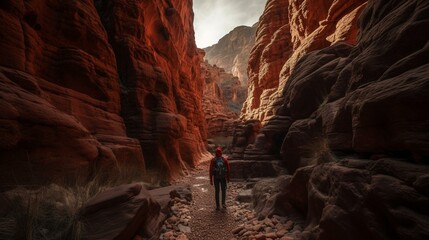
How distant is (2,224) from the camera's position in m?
4.05

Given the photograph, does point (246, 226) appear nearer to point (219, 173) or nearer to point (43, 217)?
point (219, 173)

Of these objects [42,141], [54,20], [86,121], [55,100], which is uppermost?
[54,20]

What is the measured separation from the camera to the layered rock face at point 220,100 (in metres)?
50.9

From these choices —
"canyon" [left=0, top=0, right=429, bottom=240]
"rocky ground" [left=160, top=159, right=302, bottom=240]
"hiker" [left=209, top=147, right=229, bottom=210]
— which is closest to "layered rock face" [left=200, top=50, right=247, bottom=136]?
"canyon" [left=0, top=0, right=429, bottom=240]

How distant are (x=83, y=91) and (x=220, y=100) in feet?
211

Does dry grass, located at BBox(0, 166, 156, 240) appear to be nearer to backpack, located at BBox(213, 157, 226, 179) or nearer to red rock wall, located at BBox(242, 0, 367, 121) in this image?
backpack, located at BBox(213, 157, 226, 179)

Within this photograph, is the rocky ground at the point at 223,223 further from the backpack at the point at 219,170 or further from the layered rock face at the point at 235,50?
the layered rock face at the point at 235,50

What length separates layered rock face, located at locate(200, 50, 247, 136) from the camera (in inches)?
2005

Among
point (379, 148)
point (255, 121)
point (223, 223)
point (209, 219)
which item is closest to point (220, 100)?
point (255, 121)

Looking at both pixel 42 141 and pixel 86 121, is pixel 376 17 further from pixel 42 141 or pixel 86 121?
pixel 86 121

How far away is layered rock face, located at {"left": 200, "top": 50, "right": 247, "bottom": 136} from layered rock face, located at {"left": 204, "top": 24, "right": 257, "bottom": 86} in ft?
91.1

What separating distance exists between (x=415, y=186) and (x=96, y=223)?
5.83 meters

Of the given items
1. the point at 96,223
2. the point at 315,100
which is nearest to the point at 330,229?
the point at 96,223

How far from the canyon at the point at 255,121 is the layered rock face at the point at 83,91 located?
0.06 metres
